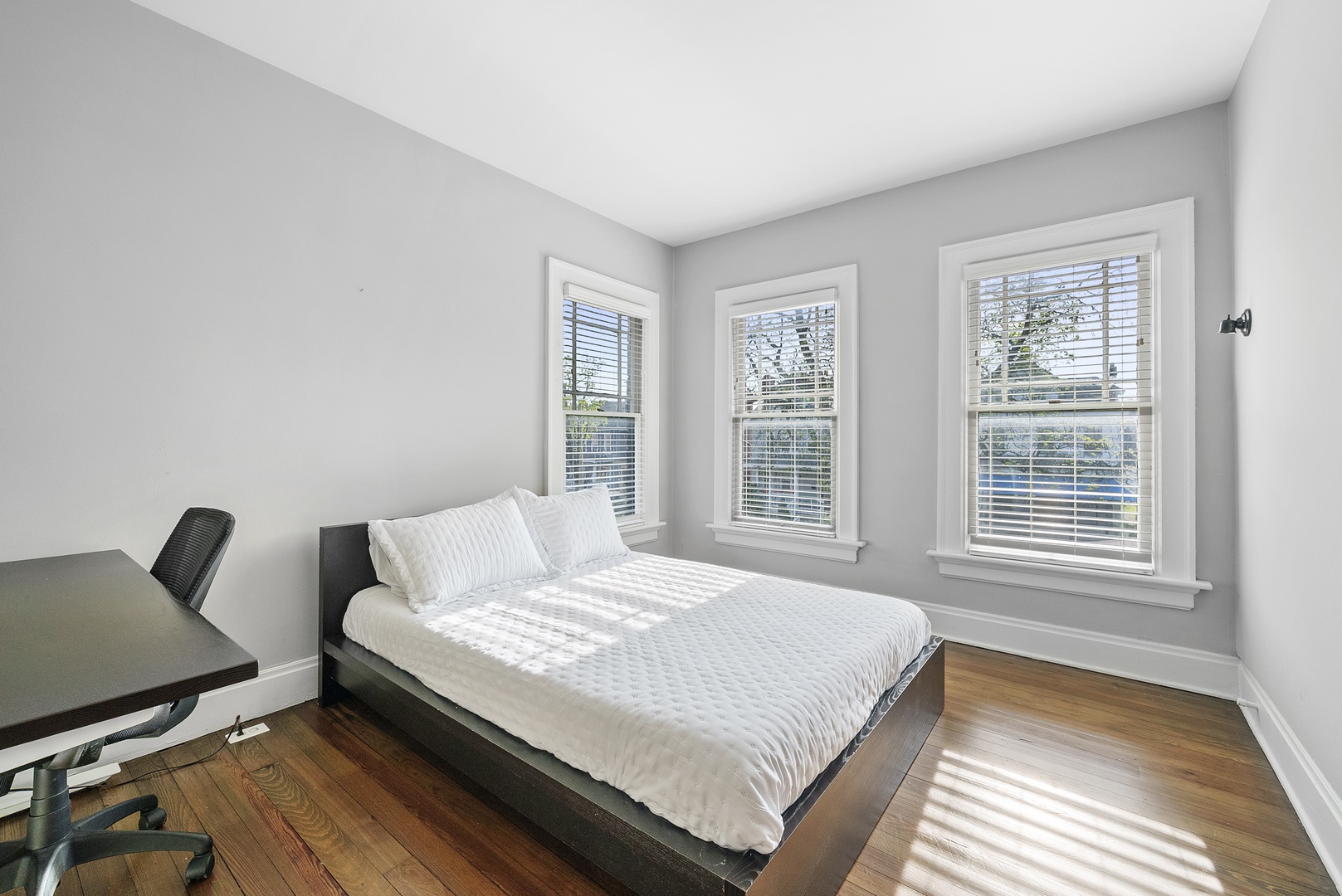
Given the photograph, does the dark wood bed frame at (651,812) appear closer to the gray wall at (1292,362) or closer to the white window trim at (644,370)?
the gray wall at (1292,362)

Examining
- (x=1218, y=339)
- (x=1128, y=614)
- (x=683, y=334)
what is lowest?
(x=1128, y=614)

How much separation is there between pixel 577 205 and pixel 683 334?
1224 mm

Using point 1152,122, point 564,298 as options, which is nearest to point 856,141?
point 1152,122

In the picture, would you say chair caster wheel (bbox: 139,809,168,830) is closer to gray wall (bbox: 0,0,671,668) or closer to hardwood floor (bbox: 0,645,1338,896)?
hardwood floor (bbox: 0,645,1338,896)

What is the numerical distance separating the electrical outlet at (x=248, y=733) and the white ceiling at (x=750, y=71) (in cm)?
273

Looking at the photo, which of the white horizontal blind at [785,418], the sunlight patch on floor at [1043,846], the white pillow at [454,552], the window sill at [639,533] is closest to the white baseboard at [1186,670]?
the sunlight patch on floor at [1043,846]

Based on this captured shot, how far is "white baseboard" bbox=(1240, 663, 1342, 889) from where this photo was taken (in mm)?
1571

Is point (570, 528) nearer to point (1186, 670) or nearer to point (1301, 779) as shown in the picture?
point (1301, 779)

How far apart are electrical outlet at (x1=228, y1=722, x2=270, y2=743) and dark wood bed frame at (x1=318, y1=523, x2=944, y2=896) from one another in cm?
32

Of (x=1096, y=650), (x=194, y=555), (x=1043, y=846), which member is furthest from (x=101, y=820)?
(x=1096, y=650)

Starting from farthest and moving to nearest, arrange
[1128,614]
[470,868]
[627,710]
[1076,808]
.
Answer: [1128,614] < [1076,808] < [470,868] < [627,710]

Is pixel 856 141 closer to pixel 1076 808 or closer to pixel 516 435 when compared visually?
pixel 516 435

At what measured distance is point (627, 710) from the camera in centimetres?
148

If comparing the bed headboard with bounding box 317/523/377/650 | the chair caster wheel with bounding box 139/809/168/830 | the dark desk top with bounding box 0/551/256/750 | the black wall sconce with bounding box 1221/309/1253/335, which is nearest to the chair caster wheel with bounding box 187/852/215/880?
the chair caster wheel with bounding box 139/809/168/830
